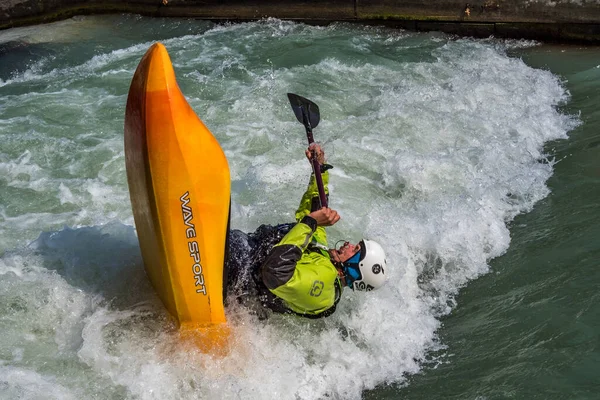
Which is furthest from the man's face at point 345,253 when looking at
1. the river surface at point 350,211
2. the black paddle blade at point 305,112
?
the black paddle blade at point 305,112

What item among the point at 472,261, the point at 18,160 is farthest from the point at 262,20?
the point at 472,261

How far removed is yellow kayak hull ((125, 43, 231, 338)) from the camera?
12.3ft

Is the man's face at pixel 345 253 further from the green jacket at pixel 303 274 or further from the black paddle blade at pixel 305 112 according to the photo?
the black paddle blade at pixel 305 112

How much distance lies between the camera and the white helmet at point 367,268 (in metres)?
4.39

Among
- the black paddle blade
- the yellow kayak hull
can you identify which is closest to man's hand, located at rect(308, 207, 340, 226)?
the yellow kayak hull

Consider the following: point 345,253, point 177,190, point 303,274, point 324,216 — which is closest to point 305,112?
point 324,216

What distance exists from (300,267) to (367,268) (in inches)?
19.4

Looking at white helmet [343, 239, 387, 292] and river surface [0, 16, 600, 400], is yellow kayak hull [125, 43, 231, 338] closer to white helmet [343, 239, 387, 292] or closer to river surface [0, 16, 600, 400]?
river surface [0, 16, 600, 400]

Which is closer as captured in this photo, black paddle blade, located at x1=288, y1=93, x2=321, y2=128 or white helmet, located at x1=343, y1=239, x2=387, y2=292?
white helmet, located at x1=343, y1=239, x2=387, y2=292

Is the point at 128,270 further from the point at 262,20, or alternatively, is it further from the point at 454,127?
the point at 262,20

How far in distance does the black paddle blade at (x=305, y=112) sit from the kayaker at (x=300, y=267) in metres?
0.59

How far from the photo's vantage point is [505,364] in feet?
13.3

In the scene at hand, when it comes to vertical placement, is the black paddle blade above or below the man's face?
above

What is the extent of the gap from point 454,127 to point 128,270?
4335mm
